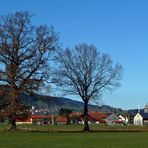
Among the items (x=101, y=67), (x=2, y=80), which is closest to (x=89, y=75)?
(x=101, y=67)

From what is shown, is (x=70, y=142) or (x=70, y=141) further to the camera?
(x=70, y=141)

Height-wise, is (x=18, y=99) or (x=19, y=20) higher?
(x=19, y=20)

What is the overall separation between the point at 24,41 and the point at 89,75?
1912cm

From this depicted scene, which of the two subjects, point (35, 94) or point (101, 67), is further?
point (101, 67)

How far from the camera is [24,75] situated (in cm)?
6938

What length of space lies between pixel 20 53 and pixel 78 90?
18.8 m

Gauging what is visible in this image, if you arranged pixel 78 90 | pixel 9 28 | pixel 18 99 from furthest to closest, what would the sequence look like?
pixel 78 90
pixel 9 28
pixel 18 99

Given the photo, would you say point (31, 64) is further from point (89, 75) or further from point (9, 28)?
point (89, 75)

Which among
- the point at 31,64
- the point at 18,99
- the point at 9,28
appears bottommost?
the point at 18,99

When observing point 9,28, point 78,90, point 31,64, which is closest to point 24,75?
point 31,64

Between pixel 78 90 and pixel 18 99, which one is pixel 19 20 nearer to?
pixel 18 99

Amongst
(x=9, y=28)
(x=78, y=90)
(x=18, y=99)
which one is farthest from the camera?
(x=78, y=90)

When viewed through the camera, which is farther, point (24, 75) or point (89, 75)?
point (89, 75)

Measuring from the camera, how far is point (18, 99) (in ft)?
219
